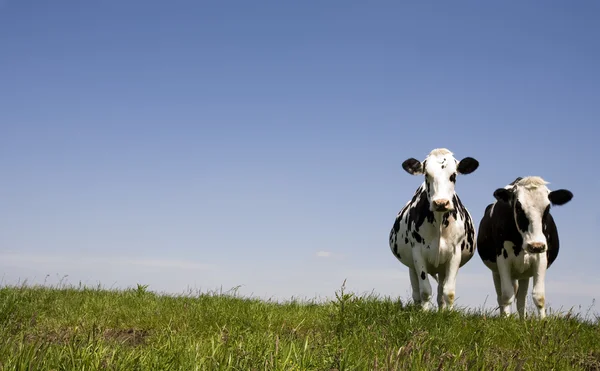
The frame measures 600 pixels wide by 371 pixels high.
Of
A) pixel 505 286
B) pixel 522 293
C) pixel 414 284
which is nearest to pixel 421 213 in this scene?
pixel 414 284

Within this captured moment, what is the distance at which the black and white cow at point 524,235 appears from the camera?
32.1 ft

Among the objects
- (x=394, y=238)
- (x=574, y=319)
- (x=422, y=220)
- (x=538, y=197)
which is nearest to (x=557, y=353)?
(x=574, y=319)

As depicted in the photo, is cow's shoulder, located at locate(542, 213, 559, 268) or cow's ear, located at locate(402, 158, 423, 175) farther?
cow's shoulder, located at locate(542, 213, 559, 268)

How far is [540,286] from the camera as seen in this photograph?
32.1 ft

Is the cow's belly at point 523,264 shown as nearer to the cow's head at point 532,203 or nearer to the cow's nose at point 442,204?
the cow's head at point 532,203

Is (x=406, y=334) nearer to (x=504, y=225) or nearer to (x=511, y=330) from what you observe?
(x=511, y=330)

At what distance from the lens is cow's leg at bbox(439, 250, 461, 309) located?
30.9 feet

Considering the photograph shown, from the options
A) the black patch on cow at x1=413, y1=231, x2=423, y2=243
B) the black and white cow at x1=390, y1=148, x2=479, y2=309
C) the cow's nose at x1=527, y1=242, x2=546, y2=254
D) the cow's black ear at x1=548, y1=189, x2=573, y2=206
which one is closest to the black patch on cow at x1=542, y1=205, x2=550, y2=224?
the cow's black ear at x1=548, y1=189, x2=573, y2=206

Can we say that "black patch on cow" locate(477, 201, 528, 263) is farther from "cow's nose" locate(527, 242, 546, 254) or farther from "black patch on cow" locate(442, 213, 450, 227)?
"black patch on cow" locate(442, 213, 450, 227)

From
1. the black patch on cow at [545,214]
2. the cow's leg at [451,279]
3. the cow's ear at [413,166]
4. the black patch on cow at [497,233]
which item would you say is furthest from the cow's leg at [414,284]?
the black patch on cow at [545,214]

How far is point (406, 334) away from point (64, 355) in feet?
12.2

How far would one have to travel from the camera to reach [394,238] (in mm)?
11422

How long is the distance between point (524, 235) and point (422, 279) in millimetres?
1946

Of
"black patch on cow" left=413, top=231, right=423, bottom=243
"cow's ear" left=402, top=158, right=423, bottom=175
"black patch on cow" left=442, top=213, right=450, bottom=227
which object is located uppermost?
"cow's ear" left=402, top=158, right=423, bottom=175
